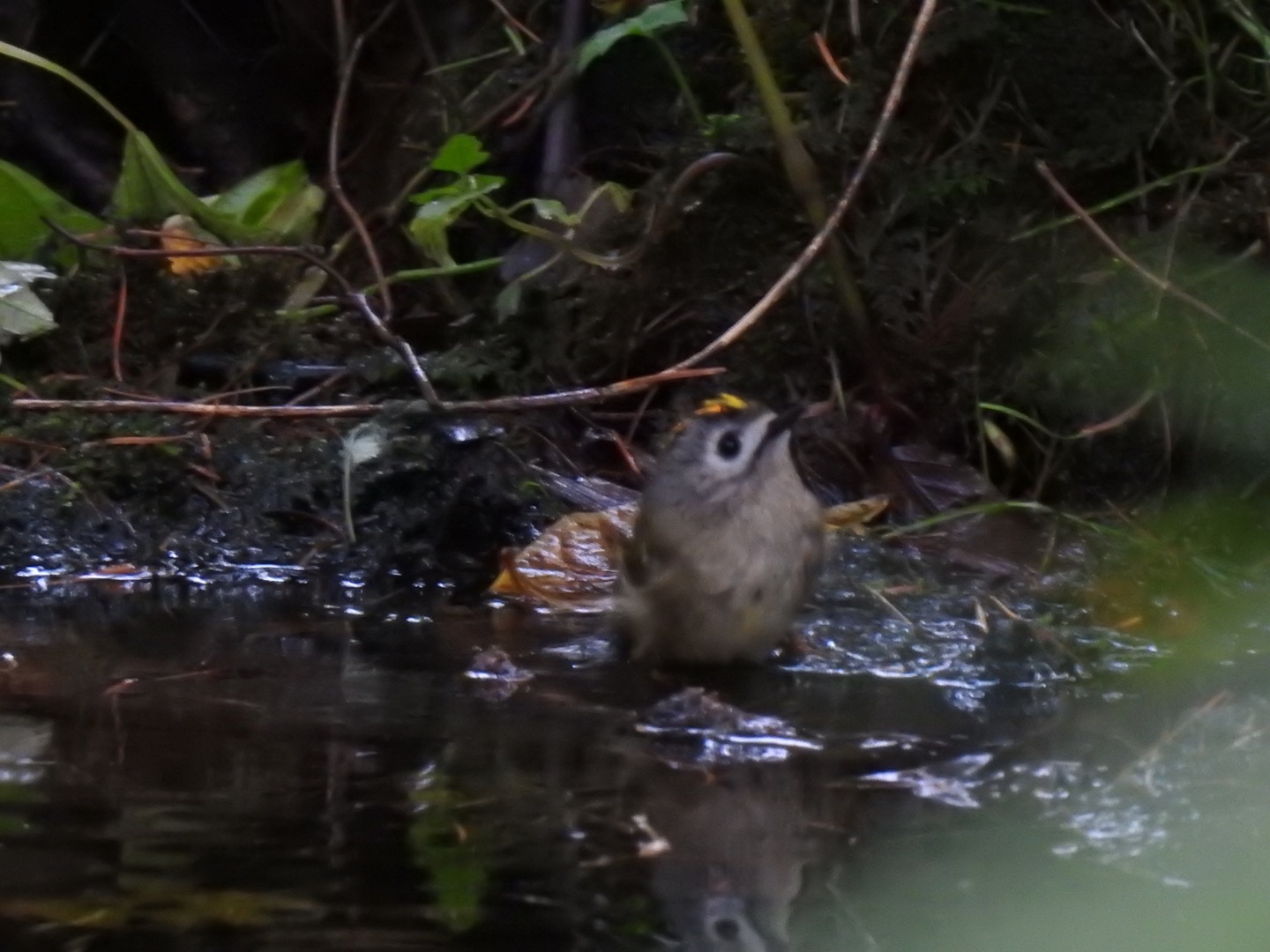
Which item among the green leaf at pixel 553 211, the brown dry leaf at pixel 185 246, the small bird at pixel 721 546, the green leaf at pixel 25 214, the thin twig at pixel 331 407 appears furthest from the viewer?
the brown dry leaf at pixel 185 246

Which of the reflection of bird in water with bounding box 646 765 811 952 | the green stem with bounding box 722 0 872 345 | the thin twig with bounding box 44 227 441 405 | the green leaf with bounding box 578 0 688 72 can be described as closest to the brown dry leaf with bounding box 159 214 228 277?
the thin twig with bounding box 44 227 441 405

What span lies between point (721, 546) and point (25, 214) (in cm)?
288

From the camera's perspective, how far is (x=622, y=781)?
10.3ft

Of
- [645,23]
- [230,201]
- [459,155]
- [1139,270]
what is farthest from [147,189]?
[1139,270]

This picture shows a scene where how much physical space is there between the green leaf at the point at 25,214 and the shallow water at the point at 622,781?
1637 millimetres

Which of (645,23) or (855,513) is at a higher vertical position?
(645,23)

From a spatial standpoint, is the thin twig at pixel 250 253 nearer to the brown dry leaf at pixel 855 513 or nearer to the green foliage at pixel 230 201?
the green foliage at pixel 230 201

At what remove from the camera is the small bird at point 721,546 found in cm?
420

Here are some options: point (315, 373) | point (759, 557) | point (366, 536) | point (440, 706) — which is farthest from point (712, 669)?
point (315, 373)

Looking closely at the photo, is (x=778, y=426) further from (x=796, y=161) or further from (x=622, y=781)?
(x=622, y=781)

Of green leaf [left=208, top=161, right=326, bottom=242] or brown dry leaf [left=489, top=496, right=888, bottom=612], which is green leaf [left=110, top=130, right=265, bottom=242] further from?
brown dry leaf [left=489, top=496, right=888, bottom=612]

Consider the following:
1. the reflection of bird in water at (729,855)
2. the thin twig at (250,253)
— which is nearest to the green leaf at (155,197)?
the thin twig at (250,253)

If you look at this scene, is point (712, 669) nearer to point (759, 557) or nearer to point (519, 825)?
point (759, 557)

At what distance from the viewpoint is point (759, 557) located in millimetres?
4199
